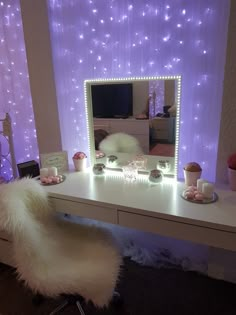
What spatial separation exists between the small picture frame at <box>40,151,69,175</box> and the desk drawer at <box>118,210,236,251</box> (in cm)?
71

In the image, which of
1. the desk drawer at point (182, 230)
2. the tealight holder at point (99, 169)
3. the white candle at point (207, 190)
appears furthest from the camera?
the tealight holder at point (99, 169)

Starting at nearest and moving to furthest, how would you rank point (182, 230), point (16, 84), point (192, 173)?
1. point (182, 230)
2. point (192, 173)
3. point (16, 84)

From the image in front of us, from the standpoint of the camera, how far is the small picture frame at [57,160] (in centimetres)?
175

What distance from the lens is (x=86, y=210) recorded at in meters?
1.40

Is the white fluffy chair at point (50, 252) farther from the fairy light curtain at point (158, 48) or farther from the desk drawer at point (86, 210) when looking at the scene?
the fairy light curtain at point (158, 48)


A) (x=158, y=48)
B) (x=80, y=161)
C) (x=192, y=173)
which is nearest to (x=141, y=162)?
(x=192, y=173)

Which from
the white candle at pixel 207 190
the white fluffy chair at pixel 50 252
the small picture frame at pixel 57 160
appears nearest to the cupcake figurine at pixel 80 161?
the small picture frame at pixel 57 160

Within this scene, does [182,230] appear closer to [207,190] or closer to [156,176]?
[207,190]

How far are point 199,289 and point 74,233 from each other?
0.92 m

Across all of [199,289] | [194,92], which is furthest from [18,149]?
[199,289]

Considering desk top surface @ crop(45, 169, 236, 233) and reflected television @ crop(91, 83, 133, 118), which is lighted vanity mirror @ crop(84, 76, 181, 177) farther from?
desk top surface @ crop(45, 169, 236, 233)

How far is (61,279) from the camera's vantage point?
1127 mm

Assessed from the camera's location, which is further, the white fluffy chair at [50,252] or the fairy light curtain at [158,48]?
the fairy light curtain at [158,48]

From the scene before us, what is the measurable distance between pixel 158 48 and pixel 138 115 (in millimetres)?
425
